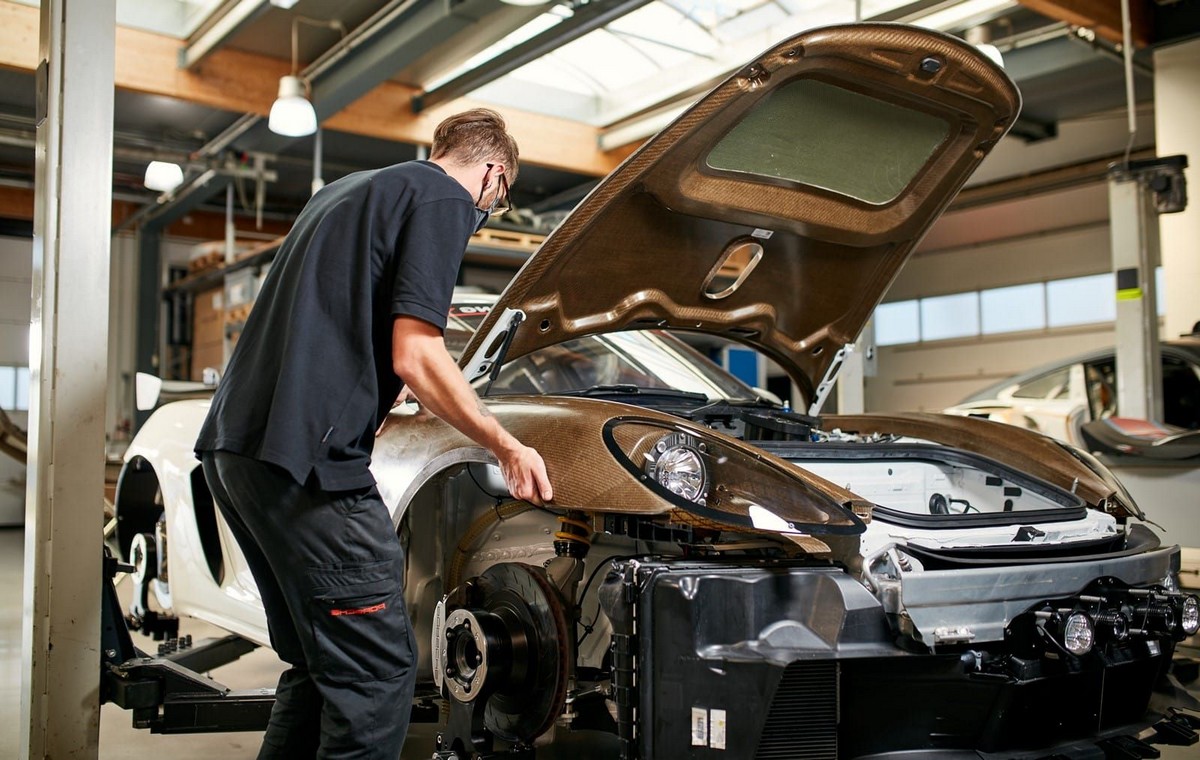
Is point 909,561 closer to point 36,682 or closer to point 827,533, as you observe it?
point 827,533

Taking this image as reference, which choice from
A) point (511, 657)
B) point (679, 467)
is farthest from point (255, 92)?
point (679, 467)

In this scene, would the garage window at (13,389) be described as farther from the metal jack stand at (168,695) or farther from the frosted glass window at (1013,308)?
the frosted glass window at (1013,308)

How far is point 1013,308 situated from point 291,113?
10.8m

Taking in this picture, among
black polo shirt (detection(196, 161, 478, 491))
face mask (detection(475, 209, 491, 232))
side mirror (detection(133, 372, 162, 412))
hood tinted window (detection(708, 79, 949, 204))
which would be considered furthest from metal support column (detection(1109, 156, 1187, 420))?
black polo shirt (detection(196, 161, 478, 491))

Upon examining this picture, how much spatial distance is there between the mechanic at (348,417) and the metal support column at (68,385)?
0.69 m

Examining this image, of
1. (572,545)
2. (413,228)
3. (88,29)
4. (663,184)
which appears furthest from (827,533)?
(88,29)

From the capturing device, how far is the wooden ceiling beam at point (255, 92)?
7.27 metres

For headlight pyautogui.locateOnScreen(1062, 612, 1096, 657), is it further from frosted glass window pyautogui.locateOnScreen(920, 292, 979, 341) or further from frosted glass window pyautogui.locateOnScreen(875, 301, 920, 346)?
frosted glass window pyautogui.locateOnScreen(875, 301, 920, 346)

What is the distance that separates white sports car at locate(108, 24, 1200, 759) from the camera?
192 cm

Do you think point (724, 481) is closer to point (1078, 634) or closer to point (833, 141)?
point (1078, 634)

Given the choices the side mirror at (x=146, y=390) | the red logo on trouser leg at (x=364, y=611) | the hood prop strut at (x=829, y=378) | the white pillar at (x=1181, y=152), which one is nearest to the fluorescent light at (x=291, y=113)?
the side mirror at (x=146, y=390)

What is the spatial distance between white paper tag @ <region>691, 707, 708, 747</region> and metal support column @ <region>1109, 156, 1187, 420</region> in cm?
552

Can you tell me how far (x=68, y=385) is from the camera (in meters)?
2.46

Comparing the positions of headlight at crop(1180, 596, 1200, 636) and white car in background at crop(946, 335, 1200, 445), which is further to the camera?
white car in background at crop(946, 335, 1200, 445)
